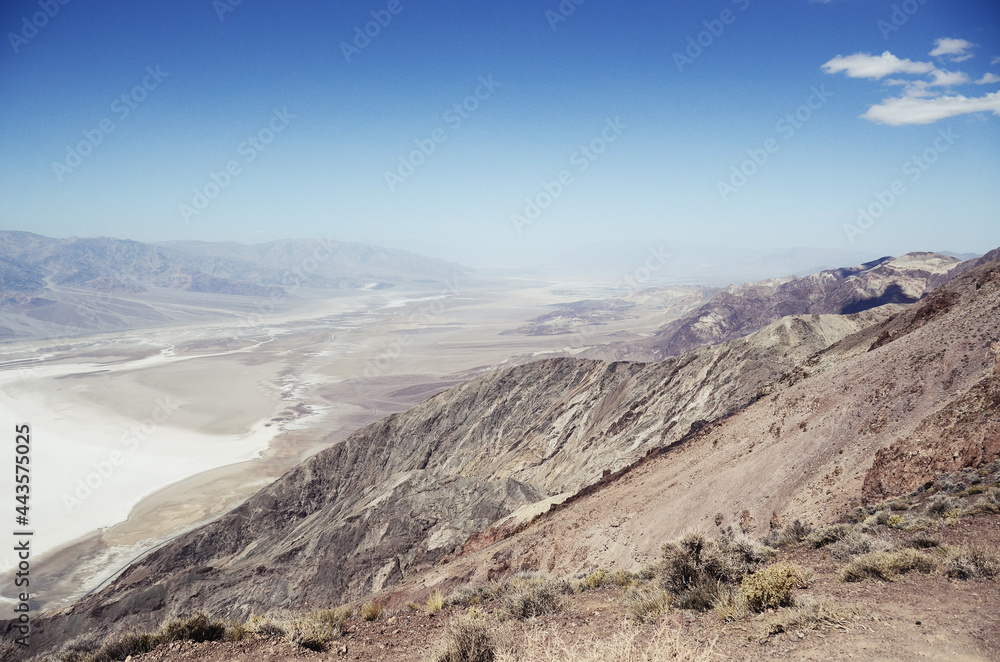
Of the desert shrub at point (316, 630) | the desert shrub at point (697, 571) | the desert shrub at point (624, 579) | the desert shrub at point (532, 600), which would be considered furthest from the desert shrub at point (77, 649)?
the desert shrub at point (697, 571)

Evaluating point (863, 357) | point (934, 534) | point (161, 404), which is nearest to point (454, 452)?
point (863, 357)

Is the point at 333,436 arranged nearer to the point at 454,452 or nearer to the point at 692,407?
the point at 454,452

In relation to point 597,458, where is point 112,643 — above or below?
above

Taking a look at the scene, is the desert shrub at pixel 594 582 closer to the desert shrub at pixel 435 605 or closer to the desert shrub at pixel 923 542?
the desert shrub at pixel 435 605

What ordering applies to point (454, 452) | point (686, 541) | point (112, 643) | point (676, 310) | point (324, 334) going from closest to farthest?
point (112, 643)
point (686, 541)
point (454, 452)
point (324, 334)
point (676, 310)

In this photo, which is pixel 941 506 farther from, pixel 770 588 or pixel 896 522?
A: pixel 770 588

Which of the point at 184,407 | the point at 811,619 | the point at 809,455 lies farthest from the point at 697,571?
the point at 184,407
